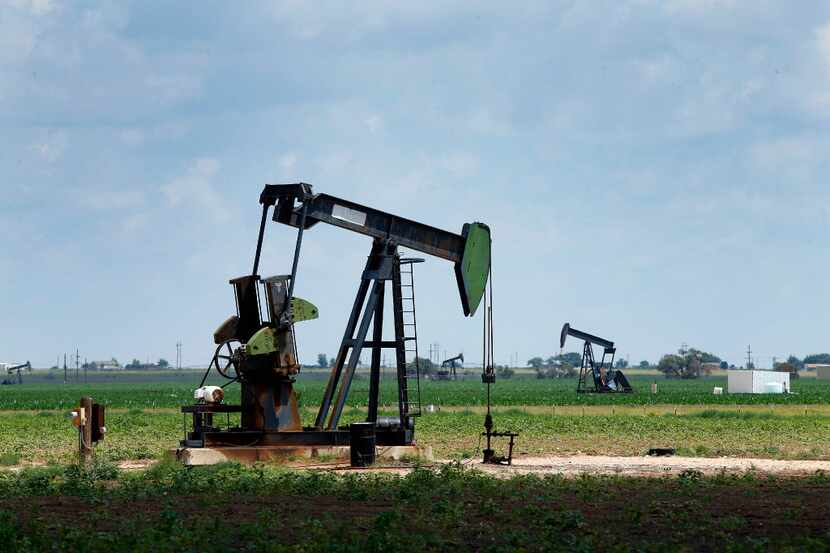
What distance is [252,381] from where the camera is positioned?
22.3 meters

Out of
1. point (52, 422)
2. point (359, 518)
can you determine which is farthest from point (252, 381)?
point (52, 422)

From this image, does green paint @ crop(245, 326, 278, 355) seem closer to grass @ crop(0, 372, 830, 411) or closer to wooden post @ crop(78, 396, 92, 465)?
wooden post @ crop(78, 396, 92, 465)

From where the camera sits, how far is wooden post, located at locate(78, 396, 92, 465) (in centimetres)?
2038

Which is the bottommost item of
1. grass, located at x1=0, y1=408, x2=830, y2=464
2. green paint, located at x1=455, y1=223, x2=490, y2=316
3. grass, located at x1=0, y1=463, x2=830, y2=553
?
grass, located at x1=0, y1=408, x2=830, y2=464

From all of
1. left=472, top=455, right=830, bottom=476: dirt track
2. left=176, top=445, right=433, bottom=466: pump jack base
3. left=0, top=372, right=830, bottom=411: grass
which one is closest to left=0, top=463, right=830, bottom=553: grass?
left=472, top=455, right=830, bottom=476: dirt track

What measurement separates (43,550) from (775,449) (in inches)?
715

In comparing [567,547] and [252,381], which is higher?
[252,381]

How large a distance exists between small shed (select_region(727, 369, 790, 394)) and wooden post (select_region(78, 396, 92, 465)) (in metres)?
68.5

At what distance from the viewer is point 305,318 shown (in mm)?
22469

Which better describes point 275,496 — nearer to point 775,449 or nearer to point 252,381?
point 252,381

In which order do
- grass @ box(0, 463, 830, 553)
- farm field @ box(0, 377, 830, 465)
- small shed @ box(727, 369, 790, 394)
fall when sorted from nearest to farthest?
grass @ box(0, 463, 830, 553) → farm field @ box(0, 377, 830, 465) → small shed @ box(727, 369, 790, 394)

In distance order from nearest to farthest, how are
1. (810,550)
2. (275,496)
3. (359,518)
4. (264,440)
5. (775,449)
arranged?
(810,550)
(359,518)
(275,496)
(264,440)
(775,449)

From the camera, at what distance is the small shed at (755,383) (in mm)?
84562

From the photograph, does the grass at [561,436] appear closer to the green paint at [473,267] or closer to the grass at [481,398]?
the green paint at [473,267]
